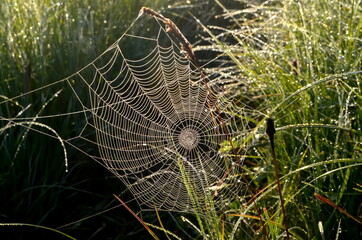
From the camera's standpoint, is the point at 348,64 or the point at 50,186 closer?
the point at 348,64

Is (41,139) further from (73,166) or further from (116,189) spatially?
(116,189)

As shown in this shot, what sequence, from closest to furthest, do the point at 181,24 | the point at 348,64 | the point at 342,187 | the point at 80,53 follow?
the point at 342,187
the point at 348,64
the point at 80,53
the point at 181,24

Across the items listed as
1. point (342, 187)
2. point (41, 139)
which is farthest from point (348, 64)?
point (41, 139)

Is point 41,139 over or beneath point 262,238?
over

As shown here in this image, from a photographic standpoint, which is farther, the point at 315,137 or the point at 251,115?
the point at 251,115

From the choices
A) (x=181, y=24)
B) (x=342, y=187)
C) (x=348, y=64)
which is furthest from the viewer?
(x=181, y=24)

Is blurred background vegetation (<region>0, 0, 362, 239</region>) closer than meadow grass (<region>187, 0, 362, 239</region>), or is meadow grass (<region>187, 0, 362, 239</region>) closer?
meadow grass (<region>187, 0, 362, 239</region>)

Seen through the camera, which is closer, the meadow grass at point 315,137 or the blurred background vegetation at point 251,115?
the meadow grass at point 315,137

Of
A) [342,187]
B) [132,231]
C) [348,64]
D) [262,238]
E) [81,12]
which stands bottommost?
Answer: [132,231]
